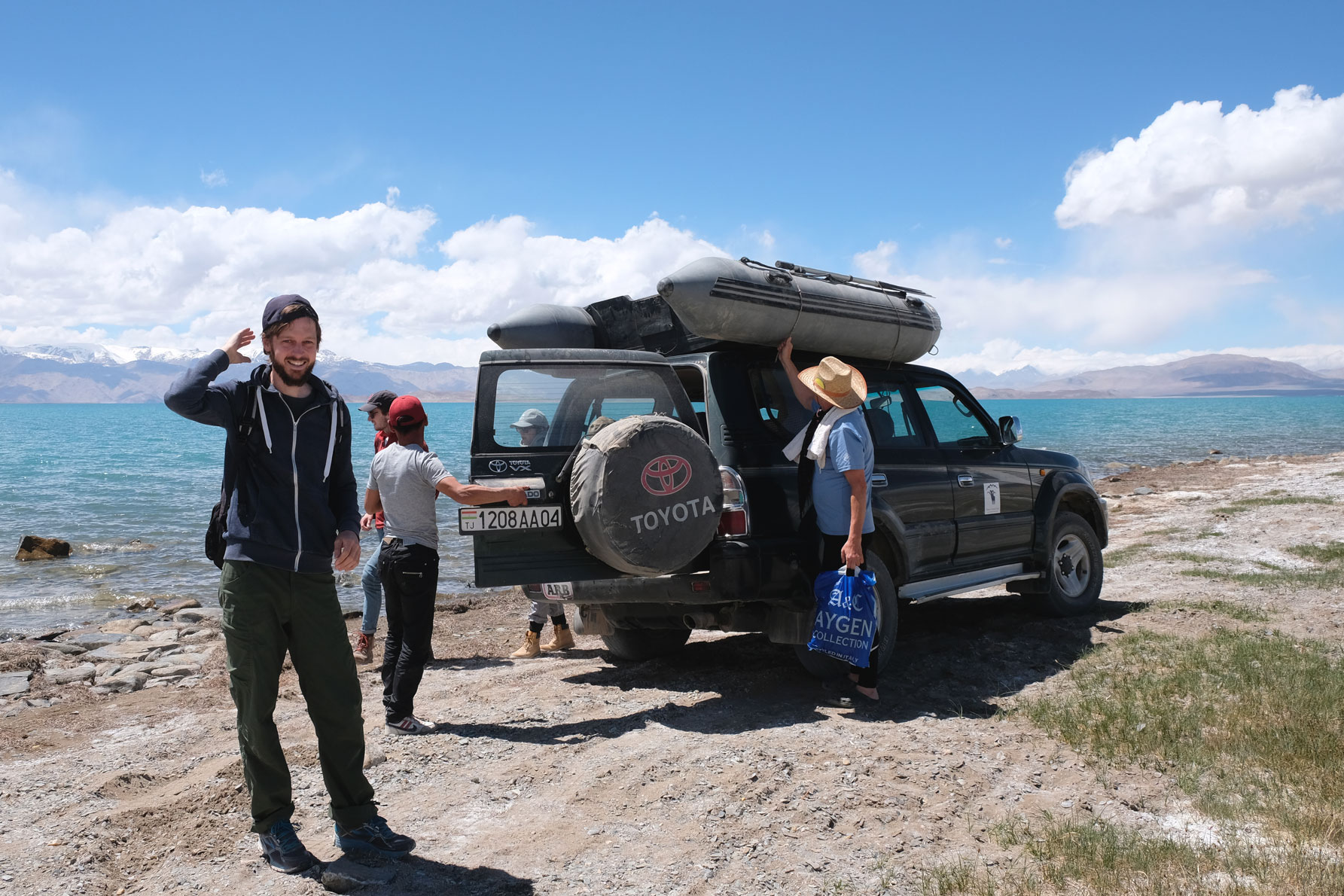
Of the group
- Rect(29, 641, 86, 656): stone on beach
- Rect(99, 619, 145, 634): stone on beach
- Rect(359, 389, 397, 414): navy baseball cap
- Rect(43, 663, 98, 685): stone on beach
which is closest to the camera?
Rect(359, 389, 397, 414): navy baseball cap

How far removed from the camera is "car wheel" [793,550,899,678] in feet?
18.2

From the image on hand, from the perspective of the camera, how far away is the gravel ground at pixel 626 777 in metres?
3.41

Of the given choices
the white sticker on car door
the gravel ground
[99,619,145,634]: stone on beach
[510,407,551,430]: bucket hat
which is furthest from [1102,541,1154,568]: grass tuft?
[99,619,145,634]: stone on beach

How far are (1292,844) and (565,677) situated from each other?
421 cm

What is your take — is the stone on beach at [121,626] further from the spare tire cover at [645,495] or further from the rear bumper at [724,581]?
the spare tire cover at [645,495]

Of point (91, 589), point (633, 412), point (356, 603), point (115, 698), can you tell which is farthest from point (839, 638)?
point (91, 589)

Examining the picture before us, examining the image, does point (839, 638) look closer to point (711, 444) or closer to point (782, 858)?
point (711, 444)

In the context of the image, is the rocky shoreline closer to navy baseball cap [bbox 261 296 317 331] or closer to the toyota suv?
the toyota suv

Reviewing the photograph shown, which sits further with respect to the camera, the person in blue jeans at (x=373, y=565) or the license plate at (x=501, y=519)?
the person in blue jeans at (x=373, y=565)

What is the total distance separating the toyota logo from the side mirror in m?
3.43

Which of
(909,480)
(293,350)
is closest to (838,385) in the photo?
(909,480)

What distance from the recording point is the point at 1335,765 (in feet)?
13.0

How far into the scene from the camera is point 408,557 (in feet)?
16.6

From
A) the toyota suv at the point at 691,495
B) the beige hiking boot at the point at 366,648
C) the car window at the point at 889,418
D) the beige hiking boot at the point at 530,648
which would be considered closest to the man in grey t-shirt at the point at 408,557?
the toyota suv at the point at 691,495
